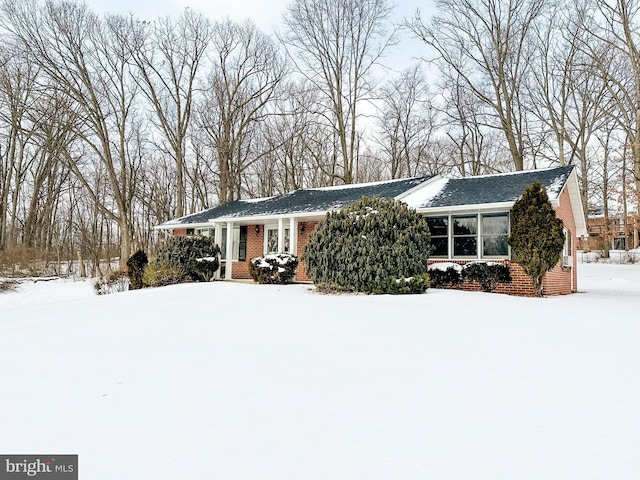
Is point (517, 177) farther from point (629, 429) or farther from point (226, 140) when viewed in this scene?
point (226, 140)

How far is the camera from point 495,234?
40.9 ft

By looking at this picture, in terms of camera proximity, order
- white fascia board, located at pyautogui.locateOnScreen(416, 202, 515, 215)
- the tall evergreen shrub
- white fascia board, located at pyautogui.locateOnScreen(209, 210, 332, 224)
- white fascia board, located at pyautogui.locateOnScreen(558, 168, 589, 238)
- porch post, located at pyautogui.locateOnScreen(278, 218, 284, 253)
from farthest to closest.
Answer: porch post, located at pyautogui.locateOnScreen(278, 218, 284, 253), white fascia board, located at pyautogui.locateOnScreen(209, 210, 332, 224), white fascia board, located at pyautogui.locateOnScreen(558, 168, 589, 238), white fascia board, located at pyautogui.locateOnScreen(416, 202, 515, 215), the tall evergreen shrub

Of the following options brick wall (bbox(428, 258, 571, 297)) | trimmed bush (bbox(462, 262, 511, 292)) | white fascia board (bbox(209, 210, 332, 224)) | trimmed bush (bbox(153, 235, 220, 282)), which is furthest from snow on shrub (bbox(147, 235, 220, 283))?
trimmed bush (bbox(462, 262, 511, 292))

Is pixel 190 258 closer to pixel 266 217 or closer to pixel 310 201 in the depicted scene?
pixel 266 217

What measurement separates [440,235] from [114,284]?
39.8ft

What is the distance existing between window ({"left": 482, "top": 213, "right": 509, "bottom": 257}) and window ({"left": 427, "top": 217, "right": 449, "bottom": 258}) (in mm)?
1057

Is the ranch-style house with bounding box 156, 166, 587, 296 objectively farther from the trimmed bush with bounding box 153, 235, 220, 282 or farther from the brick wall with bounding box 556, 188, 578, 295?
the trimmed bush with bounding box 153, 235, 220, 282

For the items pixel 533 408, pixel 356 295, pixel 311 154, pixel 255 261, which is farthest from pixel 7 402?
pixel 311 154

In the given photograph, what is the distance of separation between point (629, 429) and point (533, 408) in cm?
62

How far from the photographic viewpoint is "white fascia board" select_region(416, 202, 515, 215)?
12.0 meters

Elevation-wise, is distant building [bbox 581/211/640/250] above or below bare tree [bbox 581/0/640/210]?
below

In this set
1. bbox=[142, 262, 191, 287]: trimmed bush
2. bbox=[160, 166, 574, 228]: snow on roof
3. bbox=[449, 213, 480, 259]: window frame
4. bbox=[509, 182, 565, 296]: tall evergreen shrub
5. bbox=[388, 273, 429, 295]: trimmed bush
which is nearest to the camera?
bbox=[388, 273, 429, 295]: trimmed bush

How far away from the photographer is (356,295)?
422 inches

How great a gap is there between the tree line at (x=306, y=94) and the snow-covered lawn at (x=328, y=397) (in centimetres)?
1782
